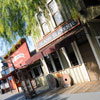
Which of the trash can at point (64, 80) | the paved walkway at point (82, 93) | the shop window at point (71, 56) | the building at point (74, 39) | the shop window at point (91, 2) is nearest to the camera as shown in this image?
the paved walkway at point (82, 93)

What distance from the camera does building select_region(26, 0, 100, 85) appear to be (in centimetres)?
689

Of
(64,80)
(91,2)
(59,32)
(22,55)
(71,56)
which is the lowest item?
(64,80)

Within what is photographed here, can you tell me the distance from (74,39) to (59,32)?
161 cm

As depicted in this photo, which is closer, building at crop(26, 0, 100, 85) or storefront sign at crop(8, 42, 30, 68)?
building at crop(26, 0, 100, 85)

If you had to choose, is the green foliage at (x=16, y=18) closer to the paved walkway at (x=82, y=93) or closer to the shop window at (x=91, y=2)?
the shop window at (x=91, y=2)

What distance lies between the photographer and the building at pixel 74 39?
6.89 meters

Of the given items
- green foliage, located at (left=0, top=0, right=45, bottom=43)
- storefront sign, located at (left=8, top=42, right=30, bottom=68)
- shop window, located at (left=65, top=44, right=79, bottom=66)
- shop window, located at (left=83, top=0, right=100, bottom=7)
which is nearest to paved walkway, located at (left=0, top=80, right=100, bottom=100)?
shop window, located at (left=65, top=44, right=79, bottom=66)

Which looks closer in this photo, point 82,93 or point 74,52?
point 82,93

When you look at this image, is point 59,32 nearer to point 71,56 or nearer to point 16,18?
point 71,56

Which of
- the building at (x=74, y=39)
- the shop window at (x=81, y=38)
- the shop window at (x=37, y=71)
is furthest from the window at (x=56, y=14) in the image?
the shop window at (x=37, y=71)

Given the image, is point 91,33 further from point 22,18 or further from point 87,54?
point 22,18

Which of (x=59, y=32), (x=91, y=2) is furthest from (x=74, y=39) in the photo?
(x=91, y=2)

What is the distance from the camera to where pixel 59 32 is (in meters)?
8.37

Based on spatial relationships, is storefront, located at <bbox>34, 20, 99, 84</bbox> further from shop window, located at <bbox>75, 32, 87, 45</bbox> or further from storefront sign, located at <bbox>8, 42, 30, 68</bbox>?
storefront sign, located at <bbox>8, 42, 30, 68</bbox>
